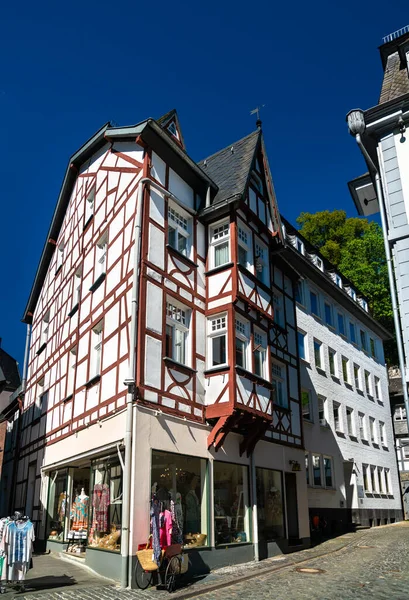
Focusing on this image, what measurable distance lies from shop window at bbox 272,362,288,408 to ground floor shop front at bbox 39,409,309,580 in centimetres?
171

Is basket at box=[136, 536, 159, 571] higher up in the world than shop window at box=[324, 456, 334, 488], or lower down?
lower down

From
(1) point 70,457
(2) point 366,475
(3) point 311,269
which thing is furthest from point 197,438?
(2) point 366,475

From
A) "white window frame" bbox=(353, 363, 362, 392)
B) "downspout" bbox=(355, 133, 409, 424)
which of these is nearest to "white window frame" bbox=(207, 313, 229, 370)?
"downspout" bbox=(355, 133, 409, 424)

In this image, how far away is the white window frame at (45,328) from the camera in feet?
83.2

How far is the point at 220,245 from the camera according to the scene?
17812 millimetres

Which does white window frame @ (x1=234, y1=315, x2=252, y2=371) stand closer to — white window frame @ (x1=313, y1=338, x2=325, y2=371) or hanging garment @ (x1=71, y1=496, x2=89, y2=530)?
hanging garment @ (x1=71, y1=496, x2=89, y2=530)

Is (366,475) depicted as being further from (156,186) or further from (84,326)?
(156,186)

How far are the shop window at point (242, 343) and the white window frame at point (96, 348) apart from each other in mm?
4100

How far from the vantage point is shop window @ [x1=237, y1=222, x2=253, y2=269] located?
705 inches

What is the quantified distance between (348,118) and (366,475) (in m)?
23.1

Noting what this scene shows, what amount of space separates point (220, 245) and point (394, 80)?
6.69m

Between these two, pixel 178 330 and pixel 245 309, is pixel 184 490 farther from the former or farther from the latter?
pixel 245 309

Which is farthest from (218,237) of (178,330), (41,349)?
(41,349)

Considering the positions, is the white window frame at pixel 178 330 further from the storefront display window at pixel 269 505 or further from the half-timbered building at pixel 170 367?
the storefront display window at pixel 269 505
